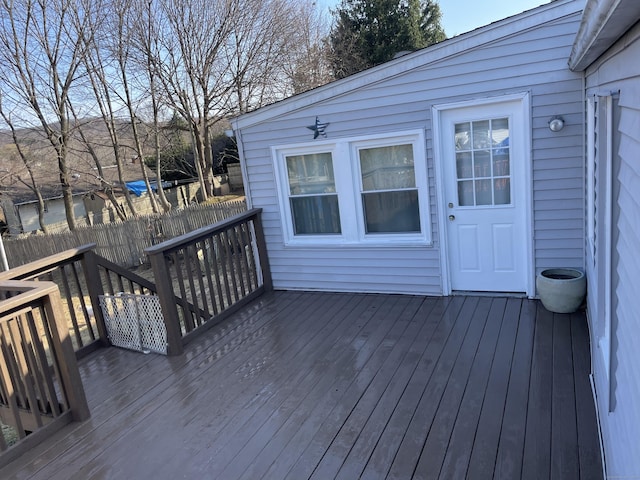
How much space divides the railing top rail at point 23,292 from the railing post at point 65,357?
34 mm

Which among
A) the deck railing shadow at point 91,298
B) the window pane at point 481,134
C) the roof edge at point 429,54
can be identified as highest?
the roof edge at point 429,54

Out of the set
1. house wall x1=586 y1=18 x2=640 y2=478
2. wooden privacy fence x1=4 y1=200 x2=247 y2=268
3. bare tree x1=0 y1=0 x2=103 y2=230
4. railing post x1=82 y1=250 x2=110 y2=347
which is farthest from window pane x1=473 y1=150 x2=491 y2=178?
bare tree x1=0 y1=0 x2=103 y2=230

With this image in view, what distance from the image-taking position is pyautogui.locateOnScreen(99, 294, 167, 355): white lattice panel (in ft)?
12.6

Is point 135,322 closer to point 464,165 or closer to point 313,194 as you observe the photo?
point 313,194

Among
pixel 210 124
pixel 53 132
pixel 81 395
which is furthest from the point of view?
pixel 210 124

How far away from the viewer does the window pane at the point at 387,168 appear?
4598mm

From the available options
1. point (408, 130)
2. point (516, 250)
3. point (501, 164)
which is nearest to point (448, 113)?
point (408, 130)

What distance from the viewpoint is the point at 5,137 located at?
42.1 feet

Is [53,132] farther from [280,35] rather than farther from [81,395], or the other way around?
[81,395]

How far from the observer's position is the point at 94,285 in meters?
4.03

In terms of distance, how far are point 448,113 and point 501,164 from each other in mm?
678

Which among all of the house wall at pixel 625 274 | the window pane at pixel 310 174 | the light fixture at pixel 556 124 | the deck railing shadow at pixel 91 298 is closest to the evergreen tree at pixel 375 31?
the window pane at pixel 310 174

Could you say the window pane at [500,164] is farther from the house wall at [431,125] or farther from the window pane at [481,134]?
the house wall at [431,125]

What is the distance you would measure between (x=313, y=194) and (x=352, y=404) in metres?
2.70
